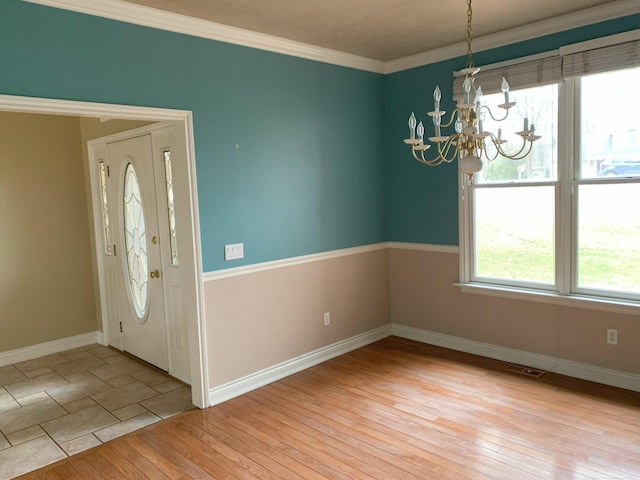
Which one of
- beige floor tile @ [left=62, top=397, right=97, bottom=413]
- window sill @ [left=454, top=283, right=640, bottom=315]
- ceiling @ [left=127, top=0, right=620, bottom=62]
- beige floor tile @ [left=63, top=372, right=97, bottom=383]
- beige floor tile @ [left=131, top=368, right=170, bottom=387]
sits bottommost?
beige floor tile @ [left=62, top=397, right=97, bottom=413]

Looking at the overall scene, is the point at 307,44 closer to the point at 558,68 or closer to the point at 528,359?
the point at 558,68

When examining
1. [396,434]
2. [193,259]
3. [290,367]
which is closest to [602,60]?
[396,434]

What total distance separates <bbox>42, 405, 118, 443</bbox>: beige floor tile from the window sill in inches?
122

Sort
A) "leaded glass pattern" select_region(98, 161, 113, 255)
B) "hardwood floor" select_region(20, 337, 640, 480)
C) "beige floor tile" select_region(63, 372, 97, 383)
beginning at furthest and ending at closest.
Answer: "leaded glass pattern" select_region(98, 161, 113, 255) → "beige floor tile" select_region(63, 372, 97, 383) → "hardwood floor" select_region(20, 337, 640, 480)

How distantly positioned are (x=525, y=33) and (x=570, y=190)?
129 cm

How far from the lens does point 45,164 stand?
4.87m

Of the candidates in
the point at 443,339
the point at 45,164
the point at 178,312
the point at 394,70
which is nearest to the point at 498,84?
the point at 394,70

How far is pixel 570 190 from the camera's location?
373 cm

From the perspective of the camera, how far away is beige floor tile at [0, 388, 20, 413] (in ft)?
12.3

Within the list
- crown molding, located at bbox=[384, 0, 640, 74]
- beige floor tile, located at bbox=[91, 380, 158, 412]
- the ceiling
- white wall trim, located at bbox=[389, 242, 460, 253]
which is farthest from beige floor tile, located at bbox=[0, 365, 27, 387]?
crown molding, located at bbox=[384, 0, 640, 74]

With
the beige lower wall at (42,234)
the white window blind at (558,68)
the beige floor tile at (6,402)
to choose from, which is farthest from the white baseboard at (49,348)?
the white window blind at (558,68)

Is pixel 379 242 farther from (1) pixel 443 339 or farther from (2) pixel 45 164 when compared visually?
(2) pixel 45 164

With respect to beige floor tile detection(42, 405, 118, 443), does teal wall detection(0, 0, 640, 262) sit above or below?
above

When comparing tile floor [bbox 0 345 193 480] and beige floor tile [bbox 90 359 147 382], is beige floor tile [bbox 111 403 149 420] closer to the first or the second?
tile floor [bbox 0 345 193 480]
